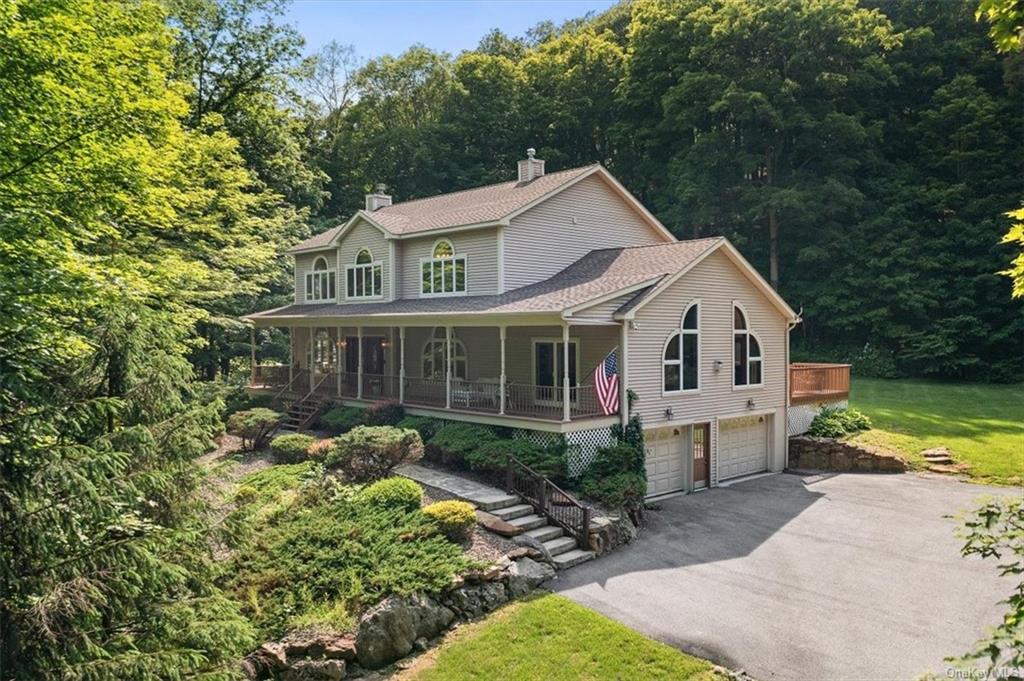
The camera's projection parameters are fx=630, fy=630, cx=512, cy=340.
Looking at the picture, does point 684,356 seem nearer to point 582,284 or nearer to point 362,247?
point 582,284

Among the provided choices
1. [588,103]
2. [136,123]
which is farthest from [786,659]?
[588,103]

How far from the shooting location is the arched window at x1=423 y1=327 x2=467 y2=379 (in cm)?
2203

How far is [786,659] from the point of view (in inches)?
348

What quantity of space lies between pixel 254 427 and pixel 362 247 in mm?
8361

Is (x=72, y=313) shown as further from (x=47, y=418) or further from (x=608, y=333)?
(x=608, y=333)

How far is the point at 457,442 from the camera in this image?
1600 centimetres

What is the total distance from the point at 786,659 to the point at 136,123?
12473 mm

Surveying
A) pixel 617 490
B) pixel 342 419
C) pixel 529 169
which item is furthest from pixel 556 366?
pixel 529 169

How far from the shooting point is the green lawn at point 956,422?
59.3ft

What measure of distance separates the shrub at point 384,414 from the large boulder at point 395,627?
31.3 ft

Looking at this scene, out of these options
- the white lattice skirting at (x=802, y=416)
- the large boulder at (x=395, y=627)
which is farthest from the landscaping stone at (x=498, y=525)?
the white lattice skirting at (x=802, y=416)

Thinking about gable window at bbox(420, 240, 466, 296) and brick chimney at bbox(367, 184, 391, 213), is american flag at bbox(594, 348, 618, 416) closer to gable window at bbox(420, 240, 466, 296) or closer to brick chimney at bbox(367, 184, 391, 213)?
gable window at bbox(420, 240, 466, 296)

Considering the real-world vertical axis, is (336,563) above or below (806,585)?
above

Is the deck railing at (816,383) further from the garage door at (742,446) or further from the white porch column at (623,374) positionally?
the white porch column at (623,374)
